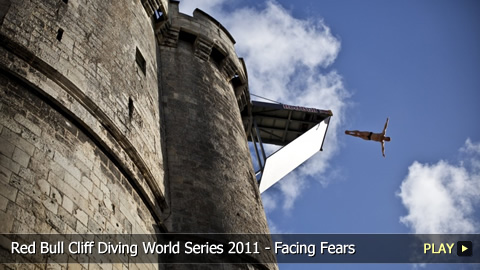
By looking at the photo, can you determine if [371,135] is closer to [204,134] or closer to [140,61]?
[204,134]

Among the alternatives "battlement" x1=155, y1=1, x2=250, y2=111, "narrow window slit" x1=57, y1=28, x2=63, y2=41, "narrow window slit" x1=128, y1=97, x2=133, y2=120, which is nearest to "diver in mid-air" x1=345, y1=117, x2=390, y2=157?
"battlement" x1=155, y1=1, x2=250, y2=111

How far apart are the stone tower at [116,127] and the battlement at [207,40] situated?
0.05m

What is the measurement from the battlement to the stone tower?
0.15 ft

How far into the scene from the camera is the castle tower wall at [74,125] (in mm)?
5938

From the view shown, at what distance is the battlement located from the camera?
1328cm

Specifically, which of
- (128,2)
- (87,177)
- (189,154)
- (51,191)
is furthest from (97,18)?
(51,191)

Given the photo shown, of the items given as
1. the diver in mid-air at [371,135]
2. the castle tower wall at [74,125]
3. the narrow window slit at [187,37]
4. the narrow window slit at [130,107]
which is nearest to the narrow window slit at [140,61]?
the castle tower wall at [74,125]

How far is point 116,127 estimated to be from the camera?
26.4 feet

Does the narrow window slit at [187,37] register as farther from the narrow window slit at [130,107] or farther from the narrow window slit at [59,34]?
the narrow window slit at [59,34]

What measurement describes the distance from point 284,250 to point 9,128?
3.99 metres

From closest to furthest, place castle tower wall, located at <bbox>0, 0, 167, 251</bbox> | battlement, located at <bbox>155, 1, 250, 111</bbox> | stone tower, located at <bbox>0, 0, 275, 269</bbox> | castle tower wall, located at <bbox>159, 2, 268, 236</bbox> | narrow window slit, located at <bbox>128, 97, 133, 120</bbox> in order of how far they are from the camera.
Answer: castle tower wall, located at <bbox>0, 0, 167, 251</bbox>
stone tower, located at <bbox>0, 0, 275, 269</bbox>
narrow window slit, located at <bbox>128, 97, 133, 120</bbox>
castle tower wall, located at <bbox>159, 2, 268, 236</bbox>
battlement, located at <bbox>155, 1, 250, 111</bbox>

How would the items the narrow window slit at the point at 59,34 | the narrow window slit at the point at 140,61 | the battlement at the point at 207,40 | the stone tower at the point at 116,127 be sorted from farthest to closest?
the battlement at the point at 207,40 < the narrow window slit at the point at 140,61 < the narrow window slit at the point at 59,34 < the stone tower at the point at 116,127

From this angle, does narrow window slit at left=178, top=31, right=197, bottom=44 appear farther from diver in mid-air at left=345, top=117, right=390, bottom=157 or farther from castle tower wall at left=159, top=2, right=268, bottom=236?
diver in mid-air at left=345, top=117, right=390, bottom=157

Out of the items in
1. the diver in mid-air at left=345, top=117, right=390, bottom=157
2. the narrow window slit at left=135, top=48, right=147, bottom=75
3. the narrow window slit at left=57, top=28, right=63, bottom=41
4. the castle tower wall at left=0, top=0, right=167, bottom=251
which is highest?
the diver in mid-air at left=345, top=117, right=390, bottom=157
